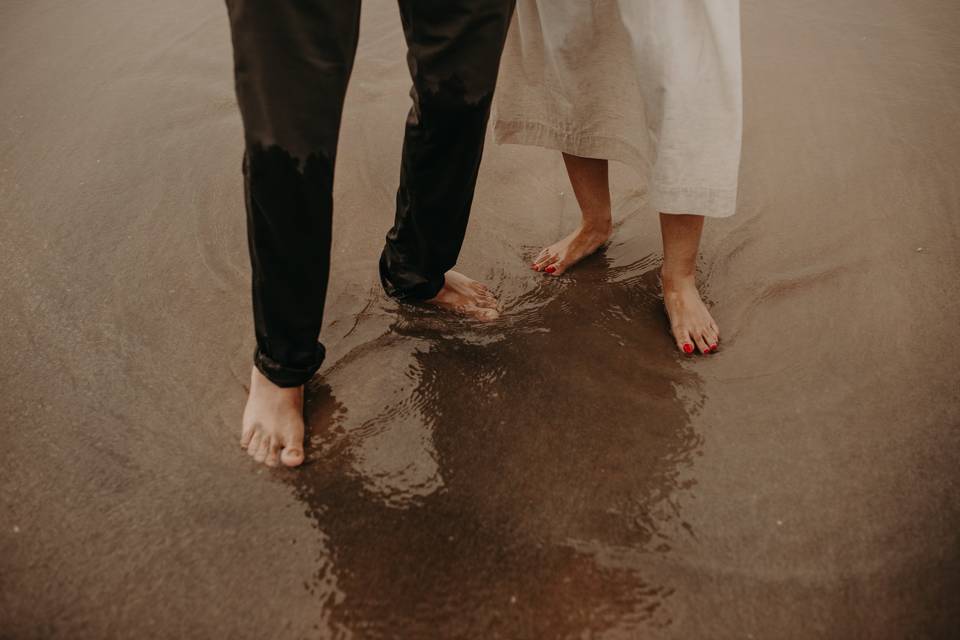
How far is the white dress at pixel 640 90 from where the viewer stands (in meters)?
1.46

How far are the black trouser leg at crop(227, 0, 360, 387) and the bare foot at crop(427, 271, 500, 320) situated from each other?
0.47 meters

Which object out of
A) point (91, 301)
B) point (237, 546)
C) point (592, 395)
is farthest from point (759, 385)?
point (91, 301)

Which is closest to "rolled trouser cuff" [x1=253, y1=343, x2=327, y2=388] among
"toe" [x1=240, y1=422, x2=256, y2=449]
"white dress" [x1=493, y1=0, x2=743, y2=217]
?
"toe" [x1=240, y1=422, x2=256, y2=449]

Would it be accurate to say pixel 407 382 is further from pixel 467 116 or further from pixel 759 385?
pixel 759 385

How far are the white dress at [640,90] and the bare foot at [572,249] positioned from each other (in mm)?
268

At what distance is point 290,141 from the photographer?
119 cm

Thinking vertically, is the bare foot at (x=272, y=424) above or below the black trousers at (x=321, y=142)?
below

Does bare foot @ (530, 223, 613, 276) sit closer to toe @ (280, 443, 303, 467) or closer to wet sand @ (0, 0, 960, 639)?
wet sand @ (0, 0, 960, 639)

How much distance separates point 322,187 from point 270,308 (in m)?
0.27

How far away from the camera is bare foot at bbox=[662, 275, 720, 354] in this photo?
1.71 metres

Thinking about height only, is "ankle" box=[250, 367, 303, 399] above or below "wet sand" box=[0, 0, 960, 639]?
above

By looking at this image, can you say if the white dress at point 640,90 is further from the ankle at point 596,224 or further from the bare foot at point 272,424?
the bare foot at point 272,424

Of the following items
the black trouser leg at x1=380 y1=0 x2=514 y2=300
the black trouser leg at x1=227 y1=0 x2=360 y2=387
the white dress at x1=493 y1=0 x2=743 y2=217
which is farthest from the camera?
the white dress at x1=493 y1=0 x2=743 y2=217

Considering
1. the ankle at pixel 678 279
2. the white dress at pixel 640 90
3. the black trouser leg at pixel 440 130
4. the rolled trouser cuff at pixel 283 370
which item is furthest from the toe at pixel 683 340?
the rolled trouser cuff at pixel 283 370
